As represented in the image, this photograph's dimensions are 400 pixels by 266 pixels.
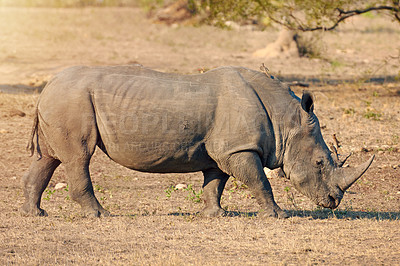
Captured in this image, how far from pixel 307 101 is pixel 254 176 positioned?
3.69 ft

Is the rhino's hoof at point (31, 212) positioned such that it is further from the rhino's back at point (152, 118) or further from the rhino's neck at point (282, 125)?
the rhino's neck at point (282, 125)

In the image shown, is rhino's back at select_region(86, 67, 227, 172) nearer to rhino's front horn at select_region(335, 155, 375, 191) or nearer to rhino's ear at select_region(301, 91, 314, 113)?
rhino's ear at select_region(301, 91, 314, 113)

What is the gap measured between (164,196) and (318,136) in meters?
2.75

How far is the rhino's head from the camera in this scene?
7375 millimetres

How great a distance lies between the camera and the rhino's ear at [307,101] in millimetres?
7312

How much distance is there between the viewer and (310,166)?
739 centimetres

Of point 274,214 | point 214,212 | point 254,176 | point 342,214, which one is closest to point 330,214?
point 342,214

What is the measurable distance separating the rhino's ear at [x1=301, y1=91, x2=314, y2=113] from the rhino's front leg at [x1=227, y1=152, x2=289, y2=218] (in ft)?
2.85

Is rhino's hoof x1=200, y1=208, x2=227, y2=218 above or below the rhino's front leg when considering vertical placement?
below

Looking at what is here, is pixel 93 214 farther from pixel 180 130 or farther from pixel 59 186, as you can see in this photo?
pixel 59 186

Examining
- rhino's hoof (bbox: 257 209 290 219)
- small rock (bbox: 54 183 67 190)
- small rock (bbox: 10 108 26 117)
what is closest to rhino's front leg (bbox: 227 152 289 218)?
rhino's hoof (bbox: 257 209 290 219)

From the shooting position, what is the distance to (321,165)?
7410 millimetres

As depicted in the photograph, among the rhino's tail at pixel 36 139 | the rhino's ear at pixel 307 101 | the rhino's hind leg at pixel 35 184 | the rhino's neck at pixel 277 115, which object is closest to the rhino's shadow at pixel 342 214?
the rhino's neck at pixel 277 115

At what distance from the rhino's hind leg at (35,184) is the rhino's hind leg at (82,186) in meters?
0.52
